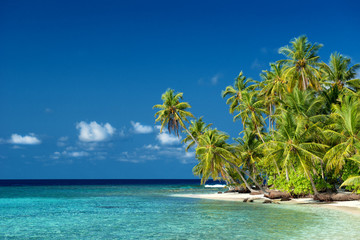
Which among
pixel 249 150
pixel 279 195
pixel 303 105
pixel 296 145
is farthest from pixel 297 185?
pixel 249 150

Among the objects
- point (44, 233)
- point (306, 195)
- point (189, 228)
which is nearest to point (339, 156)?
point (306, 195)

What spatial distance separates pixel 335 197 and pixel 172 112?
2097 centimetres

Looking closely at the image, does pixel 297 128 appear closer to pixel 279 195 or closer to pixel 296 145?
pixel 296 145

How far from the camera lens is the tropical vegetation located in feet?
89.9

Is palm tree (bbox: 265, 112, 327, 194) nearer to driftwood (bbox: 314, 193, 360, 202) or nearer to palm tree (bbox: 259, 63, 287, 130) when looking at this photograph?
driftwood (bbox: 314, 193, 360, 202)

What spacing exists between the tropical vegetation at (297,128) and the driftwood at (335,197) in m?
0.64

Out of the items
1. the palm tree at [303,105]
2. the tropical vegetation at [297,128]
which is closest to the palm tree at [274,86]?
the tropical vegetation at [297,128]

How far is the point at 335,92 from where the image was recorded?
111ft

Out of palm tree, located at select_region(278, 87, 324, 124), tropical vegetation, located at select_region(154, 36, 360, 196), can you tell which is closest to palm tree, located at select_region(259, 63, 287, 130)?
tropical vegetation, located at select_region(154, 36, 360, 196)

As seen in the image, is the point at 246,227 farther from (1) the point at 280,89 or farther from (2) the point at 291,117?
(1) the point at 280,89

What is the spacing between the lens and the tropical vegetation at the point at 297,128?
2739 cm

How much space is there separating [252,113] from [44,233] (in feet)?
84.0

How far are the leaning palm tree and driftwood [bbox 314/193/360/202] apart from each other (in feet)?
57.2

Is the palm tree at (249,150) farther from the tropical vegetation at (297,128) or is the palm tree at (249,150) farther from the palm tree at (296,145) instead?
the palm tree at (296,145)
